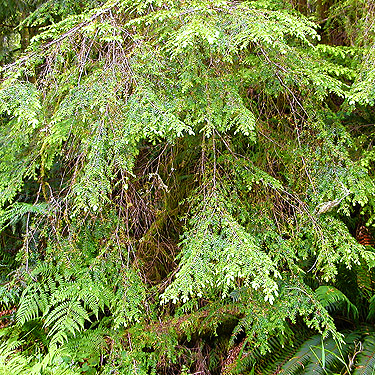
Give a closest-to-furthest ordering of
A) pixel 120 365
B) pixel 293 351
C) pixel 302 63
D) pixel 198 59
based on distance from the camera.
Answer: pixel 198 59 → pixel 302 63 → pixel 120 365 → pixel 293 351

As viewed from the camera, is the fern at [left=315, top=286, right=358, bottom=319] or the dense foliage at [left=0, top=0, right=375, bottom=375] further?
the fern at [left=315, top=286, right=358, bottom=319]

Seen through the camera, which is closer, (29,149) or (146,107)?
(146,107)

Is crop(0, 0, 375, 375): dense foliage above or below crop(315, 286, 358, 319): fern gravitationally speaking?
above

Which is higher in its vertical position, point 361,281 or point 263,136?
point 263,136

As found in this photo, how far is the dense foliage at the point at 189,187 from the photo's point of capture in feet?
6.01

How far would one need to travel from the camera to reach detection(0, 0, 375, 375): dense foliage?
1831 millimetres

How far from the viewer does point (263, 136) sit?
2576mm

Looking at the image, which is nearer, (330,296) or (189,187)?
(330,296)

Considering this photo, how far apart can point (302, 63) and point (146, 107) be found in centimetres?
108

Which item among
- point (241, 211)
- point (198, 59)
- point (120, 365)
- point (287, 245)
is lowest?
point (120, 365)

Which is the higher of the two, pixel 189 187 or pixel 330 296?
pixel 189 187

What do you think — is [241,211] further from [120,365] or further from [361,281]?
[361,281]

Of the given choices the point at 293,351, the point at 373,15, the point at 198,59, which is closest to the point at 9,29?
the point at 198,59

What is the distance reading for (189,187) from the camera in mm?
3043
